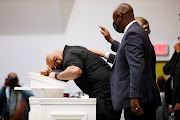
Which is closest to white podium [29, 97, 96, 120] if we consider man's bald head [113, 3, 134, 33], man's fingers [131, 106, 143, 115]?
man's fingers [131, 106, 143, 115]

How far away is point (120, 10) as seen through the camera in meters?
1.99

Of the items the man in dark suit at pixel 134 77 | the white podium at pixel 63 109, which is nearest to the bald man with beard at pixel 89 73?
the white podium at pixel 63 109

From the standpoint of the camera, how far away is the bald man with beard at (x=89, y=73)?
2.25 m

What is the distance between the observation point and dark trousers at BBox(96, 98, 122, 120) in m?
2.29

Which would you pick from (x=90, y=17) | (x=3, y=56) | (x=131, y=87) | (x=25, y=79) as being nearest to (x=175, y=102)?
(x=131, y=87)

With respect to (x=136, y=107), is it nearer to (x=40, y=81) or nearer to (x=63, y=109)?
(x=63, y=109)

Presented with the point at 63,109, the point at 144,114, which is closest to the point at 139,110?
the point at 144,114

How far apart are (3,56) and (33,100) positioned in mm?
2816

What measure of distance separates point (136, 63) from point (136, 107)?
0.91ft

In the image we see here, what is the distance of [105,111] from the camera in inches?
90.5

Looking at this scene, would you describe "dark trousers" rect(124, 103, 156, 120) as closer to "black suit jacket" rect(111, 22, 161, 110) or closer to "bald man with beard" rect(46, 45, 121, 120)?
"black suit jacket" rect(111, 22, 161, 110)

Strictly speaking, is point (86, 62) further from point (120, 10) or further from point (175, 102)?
point (175, 102)

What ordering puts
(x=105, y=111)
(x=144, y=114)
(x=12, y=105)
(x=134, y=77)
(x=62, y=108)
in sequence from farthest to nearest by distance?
(x=12, y=105) → (x=105, y=111) → (x=62, y=108) → (x=144, y=114) → (x=134, y=77)

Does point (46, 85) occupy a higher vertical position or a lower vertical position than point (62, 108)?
higher
